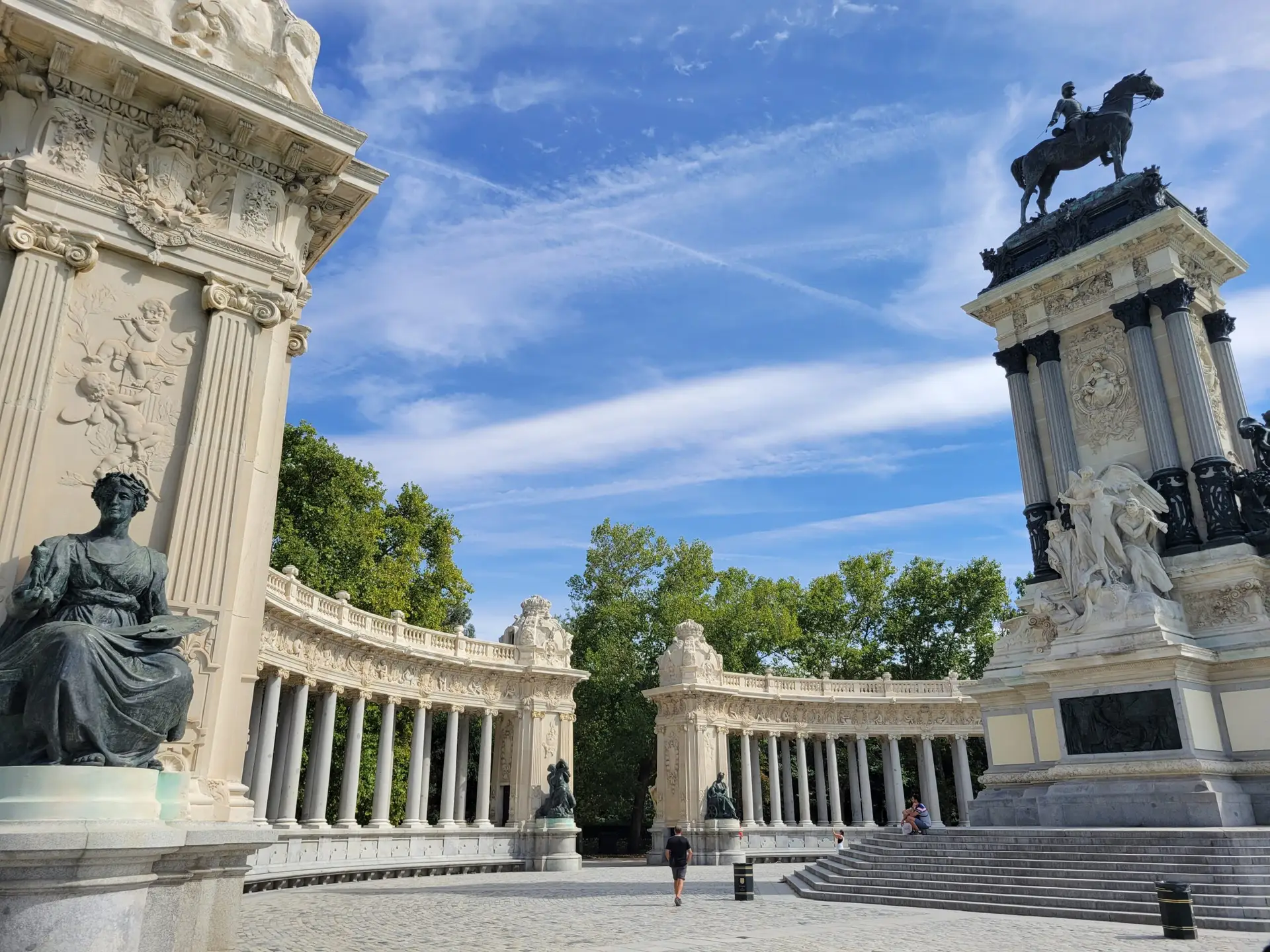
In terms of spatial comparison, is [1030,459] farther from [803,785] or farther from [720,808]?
[803,785]

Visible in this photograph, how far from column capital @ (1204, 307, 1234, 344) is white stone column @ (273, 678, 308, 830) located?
28552 mm

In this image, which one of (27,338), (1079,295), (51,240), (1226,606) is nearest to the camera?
(27,338)

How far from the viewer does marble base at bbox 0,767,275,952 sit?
6270 millimetres

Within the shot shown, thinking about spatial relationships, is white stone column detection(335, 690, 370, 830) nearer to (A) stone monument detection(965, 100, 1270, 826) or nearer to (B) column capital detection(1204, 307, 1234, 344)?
(A) stone monument detection(965, 100, 1270, 826)

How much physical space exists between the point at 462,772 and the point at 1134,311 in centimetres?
3085

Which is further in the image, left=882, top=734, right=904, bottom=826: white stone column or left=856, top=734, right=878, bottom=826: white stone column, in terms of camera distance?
left=882, top=734, right=904, bottom=826: white stone column

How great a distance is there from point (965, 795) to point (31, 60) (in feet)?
139

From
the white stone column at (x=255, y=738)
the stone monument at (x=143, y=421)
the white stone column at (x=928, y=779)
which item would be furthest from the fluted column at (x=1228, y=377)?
the white stone column at (x=255, y=738)

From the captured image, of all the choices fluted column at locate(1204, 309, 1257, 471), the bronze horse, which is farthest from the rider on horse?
fluted column at locate(1204, 309, 1257, 471)

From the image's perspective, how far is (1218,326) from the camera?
21891mm

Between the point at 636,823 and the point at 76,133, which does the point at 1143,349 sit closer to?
the point at 76,133

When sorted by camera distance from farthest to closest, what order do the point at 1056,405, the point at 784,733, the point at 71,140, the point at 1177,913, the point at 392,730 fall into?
the point at 784,733 → the point at 392,730 → the point at 1056,405 → the point at 1177,913 → the point at 71,140

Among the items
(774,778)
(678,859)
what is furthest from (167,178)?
(774,778)

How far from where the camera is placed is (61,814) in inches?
263
